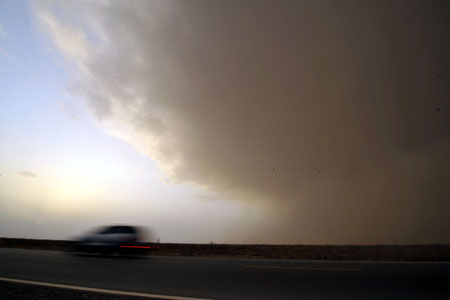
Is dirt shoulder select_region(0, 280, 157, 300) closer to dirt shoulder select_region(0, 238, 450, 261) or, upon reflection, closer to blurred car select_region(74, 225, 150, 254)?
blurred car select_region(74, 225, 150, 254)

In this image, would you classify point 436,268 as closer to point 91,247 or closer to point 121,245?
point 121,245

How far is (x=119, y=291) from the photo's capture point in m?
6.50

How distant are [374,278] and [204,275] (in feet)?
14.7

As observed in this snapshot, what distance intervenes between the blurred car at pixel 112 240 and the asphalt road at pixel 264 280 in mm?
4798

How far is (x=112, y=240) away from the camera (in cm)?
1551

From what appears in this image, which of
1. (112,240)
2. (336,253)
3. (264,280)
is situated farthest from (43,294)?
(336,253)

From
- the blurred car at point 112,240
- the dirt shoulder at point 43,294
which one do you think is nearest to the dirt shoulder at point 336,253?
the blurred car at point 112,240

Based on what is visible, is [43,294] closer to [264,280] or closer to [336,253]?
[264,280]

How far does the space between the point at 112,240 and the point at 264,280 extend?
10.6m

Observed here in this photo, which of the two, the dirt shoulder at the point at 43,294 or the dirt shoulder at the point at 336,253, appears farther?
the dirt shoulder at the point at 336,253

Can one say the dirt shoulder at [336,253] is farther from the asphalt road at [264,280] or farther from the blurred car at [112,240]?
the asphalt road at [264,280]

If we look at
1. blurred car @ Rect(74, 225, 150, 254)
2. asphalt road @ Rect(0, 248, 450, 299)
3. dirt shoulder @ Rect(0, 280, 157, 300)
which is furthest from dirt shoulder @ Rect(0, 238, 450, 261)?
dirt shoulder @ Rect(0, 280, 157, 300)

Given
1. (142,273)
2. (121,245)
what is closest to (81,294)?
(142,273)

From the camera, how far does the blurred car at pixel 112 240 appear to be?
15242 mm
